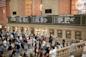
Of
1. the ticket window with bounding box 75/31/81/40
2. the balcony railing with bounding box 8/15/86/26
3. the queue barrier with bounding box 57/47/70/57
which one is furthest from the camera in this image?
the ticket window with bounding box 75/31/81/40

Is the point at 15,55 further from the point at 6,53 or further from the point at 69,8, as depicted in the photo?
the point at 69,8

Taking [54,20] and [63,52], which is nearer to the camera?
[63,52]

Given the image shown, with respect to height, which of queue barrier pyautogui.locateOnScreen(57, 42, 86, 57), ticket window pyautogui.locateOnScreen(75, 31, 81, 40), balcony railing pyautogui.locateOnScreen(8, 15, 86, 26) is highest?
balcony railing pyautogui.locateOnScreen(8, 15, 86, 26)

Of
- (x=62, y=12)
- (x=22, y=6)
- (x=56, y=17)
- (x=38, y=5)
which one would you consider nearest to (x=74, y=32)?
(x=56, y=17)

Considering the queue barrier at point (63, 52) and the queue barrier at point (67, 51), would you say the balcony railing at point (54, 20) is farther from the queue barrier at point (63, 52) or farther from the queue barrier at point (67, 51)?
the queue barrier at point (63, 52)

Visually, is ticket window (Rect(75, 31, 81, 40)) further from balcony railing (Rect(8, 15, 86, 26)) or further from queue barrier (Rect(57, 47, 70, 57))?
queue barrier (Rect(57, 47, 70, 57))

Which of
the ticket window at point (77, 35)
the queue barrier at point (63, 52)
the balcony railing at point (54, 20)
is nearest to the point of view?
the queue barrier at point (63, 52)

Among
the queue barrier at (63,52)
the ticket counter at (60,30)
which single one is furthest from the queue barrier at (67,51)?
the ticket counter at (60,30)

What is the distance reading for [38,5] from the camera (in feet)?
101

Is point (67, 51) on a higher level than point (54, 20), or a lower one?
lower

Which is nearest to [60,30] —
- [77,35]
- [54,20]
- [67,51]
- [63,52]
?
[54,20]

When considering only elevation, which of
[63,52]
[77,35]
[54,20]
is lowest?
[77,35]

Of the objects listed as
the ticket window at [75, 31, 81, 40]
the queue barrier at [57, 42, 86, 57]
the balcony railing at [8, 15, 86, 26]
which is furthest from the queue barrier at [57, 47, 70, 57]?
the ticket window at [75, 31, 81, 40]

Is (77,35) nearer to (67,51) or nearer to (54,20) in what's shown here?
(54,20)
